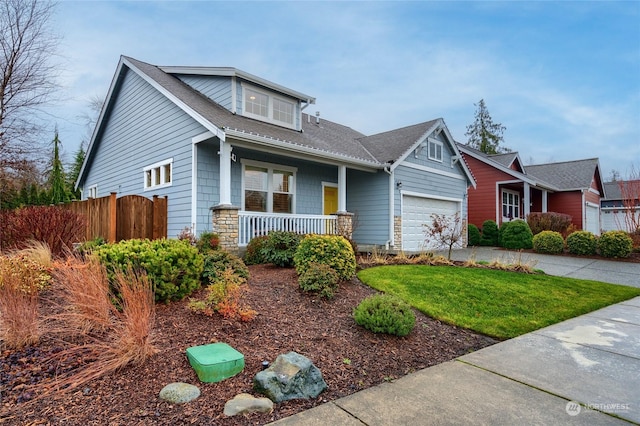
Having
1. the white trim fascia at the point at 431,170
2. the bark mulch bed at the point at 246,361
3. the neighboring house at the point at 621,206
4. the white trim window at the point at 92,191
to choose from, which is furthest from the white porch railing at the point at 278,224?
the neighboring house at the point at 621,206

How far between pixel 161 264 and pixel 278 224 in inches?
212

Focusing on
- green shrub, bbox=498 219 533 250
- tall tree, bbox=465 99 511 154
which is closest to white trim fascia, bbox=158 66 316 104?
green shrub, bbox=498 219 533 250

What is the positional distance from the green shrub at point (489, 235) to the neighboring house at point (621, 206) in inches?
212

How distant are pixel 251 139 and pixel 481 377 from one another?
7.08 m

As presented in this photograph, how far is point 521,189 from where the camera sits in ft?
70.7

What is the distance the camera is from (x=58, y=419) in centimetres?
238

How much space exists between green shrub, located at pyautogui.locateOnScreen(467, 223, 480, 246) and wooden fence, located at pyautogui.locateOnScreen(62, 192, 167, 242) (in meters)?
14.1

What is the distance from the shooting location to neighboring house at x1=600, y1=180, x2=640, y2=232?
16094mm

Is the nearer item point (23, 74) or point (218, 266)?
point (218, 266)

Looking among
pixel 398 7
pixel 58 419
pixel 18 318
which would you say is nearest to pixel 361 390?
pixel 58 419

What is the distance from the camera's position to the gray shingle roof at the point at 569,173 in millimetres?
20875

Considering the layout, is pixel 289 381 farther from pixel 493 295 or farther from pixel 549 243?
pixel 549 243

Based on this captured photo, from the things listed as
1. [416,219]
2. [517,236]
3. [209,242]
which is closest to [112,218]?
[209,242]

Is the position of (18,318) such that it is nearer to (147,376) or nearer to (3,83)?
(147,376)
